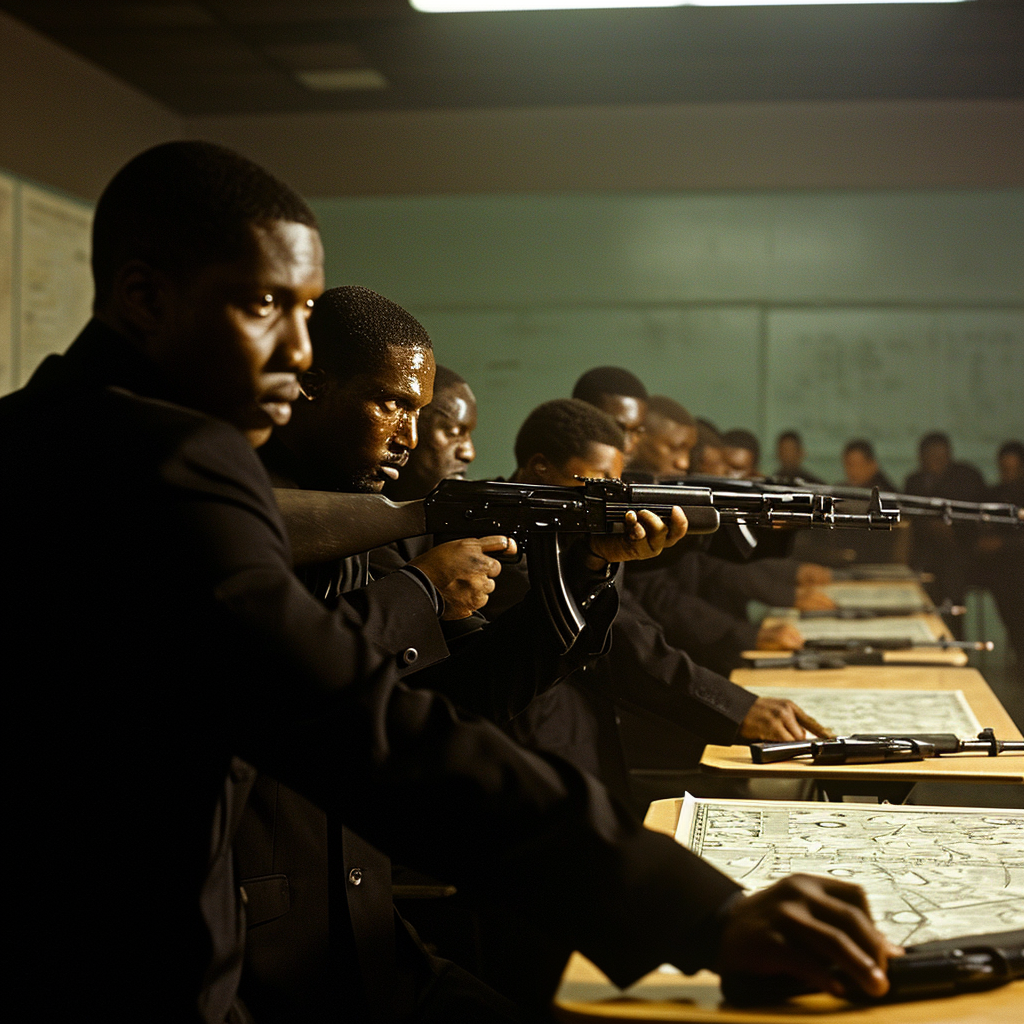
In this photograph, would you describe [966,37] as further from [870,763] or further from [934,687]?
[870,763]

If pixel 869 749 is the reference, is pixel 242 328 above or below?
above

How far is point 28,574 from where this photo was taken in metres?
0.91

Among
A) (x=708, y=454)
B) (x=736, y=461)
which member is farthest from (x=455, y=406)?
(x=736, y=461)

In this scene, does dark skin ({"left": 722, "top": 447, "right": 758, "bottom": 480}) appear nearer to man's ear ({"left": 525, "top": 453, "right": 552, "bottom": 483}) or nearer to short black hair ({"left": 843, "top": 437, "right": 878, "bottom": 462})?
short black hair ({"left": 843, "top": 437, "right": 878, "bottom": 462})

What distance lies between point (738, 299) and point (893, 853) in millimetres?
7089

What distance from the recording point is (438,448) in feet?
8.98

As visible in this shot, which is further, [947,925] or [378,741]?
[947,925]

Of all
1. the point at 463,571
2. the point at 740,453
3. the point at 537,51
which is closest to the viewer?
the point at 463,571

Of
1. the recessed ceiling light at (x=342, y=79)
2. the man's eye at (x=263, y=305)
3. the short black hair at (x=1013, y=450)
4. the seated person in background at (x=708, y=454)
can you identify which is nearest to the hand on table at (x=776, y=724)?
the man's eye at (x=263, y=305)

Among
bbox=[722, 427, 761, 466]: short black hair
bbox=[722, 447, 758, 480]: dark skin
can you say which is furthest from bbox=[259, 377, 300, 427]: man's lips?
bbox=[722, 427, 761, 466]: short black hair

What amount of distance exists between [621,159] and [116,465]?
7.66 metres

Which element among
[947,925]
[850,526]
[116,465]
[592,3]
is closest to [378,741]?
[116,465]

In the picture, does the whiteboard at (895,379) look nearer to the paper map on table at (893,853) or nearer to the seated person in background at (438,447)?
the seated person in background at (438,447)

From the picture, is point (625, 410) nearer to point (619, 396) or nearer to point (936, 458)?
point (619, 396)
